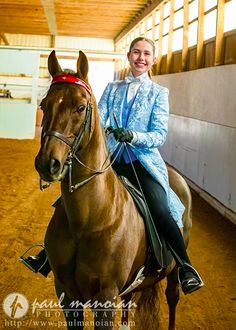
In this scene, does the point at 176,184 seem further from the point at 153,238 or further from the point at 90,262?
the point at 90,262

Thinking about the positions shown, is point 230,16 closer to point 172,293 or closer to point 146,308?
point 172,293

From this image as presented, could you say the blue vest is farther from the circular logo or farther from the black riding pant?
the circular logo

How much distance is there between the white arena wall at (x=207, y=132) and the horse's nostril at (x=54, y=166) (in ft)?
15.6

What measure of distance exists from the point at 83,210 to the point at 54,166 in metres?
0.38

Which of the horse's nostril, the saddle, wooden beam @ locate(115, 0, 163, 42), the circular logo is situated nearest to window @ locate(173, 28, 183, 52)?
wooden beam @ locate(115, 0, 163, 42)

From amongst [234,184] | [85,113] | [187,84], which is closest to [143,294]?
[85,113]

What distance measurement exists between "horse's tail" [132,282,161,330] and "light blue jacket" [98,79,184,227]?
2.32 feet

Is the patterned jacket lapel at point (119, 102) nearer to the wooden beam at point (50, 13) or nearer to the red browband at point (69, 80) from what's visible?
the red browband at point (69, 80)

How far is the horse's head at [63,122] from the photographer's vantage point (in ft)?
6.08

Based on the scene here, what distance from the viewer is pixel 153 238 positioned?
100 inches

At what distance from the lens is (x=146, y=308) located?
10.3 ft

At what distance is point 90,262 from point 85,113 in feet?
2.46

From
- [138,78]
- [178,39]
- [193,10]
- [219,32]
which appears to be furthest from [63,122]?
[178,39]

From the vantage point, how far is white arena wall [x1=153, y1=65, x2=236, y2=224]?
6.54 metres
